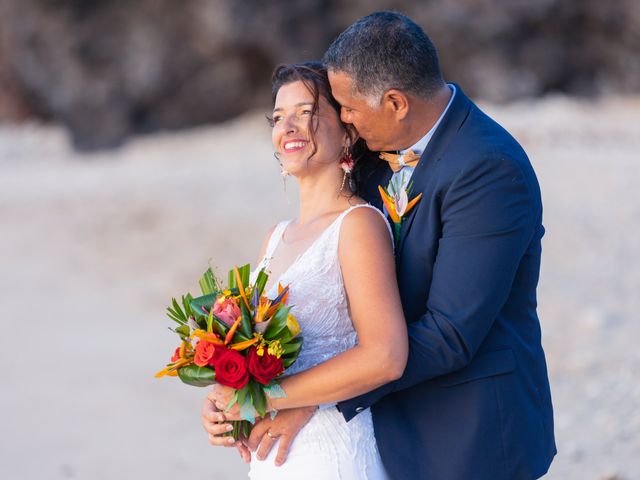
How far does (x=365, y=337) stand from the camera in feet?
8.80

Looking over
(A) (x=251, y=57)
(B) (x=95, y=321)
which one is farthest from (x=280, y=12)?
(B) (x=95, y=321)

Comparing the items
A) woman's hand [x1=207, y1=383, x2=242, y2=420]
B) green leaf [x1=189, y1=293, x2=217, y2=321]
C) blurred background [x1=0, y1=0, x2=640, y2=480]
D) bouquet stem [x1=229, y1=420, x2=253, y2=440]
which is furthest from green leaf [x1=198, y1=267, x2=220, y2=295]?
blurred background [x1=0, y1=0, x2=640, y2=480]

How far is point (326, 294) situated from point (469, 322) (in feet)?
1.53

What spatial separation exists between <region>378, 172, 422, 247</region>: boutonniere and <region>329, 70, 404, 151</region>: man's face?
13cm

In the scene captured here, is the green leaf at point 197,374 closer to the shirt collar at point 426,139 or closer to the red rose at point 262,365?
the red rose at point 262,365

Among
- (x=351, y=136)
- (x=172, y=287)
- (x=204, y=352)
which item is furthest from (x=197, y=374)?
(x=172, y=287)

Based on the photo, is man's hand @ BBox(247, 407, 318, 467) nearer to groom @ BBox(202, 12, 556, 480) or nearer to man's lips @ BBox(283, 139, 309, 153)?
groom @ BBox(202, 12, 556, 480)

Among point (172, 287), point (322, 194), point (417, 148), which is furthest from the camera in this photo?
point (172, 287)

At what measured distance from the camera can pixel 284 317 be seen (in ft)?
8.86

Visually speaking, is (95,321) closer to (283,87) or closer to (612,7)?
(283,87)

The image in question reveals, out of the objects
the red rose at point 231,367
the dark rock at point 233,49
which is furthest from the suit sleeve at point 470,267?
the dark rock at point 233,49

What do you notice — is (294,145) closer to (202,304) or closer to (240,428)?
(202,304)

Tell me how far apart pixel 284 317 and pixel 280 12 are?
1838 centimetres

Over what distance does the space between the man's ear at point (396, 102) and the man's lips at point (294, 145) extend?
0.31m
